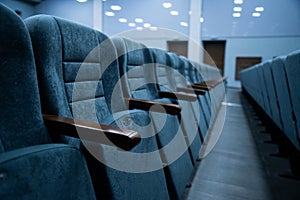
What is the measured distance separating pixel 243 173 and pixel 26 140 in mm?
1574

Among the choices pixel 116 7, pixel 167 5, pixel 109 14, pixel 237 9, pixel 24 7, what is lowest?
pixel 237 9

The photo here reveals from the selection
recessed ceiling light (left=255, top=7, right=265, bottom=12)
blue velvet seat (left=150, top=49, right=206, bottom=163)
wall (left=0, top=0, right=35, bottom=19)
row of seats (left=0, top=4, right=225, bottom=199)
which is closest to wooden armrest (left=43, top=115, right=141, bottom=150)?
row of seats (left=0, top=4, right=225, bottom=199)

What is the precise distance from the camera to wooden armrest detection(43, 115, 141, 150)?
626 mm

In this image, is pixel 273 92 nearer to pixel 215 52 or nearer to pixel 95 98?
pixel 95 98

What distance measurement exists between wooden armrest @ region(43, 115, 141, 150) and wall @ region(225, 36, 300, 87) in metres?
8.44

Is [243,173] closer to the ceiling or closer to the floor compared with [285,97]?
closer to the floor

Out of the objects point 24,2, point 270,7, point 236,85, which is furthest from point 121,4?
point 236,85

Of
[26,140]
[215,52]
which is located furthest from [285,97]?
[215,52]

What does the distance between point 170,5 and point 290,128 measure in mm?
6466

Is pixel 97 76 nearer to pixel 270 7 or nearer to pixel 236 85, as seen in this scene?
pixel 270 7

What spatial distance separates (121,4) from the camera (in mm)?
7691

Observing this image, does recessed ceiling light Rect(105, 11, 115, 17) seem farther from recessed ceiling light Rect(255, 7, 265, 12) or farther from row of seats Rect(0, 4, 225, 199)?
row of seats Rect(0, 4, 225, 199)

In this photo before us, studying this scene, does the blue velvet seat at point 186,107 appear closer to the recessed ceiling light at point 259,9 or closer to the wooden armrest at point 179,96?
the wooden armrest at point 179,96

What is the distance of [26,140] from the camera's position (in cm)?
63
